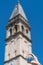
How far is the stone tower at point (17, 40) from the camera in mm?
30125

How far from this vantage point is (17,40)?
32.1 meters

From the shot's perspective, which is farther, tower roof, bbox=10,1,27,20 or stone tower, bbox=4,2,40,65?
tower roof, bbox=10,1,27,20

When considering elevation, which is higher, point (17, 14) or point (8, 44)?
point (17, 14)

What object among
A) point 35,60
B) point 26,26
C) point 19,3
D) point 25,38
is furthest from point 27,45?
point 35,60

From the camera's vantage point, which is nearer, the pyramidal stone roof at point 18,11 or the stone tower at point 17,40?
the stone tower at point 17,40

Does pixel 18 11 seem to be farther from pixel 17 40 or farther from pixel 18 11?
pixel 17 40

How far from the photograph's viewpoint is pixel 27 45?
32.8m

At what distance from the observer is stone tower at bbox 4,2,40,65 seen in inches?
1186

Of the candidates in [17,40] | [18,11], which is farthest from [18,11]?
[17,40]

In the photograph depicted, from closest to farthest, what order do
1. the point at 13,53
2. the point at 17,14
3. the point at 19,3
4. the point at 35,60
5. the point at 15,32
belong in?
the point at 35,60, the point at 13,53, the point at 15,32, the point at 17,14, the point at 19,3

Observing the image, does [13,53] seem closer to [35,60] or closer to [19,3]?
[19,3]

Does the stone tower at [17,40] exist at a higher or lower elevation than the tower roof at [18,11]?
lower

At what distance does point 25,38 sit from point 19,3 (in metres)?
9.20

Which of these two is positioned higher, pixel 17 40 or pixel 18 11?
pixel 18 11
